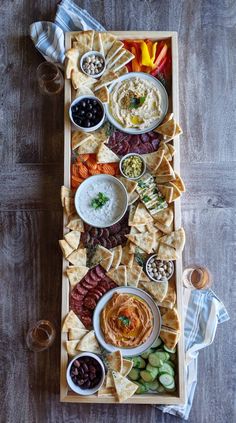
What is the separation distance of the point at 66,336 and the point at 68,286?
0.96 feet

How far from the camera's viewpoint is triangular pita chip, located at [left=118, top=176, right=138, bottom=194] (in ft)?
9.24

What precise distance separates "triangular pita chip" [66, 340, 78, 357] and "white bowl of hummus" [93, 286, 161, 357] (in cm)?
14

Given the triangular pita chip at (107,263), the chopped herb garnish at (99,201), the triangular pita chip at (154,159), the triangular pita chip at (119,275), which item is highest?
the triangular pita chip at (154,159)

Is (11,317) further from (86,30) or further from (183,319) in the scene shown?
(86,30)

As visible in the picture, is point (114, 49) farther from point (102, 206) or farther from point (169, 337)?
point (169, 337)

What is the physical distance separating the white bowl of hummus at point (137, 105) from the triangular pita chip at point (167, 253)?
73 centimetres

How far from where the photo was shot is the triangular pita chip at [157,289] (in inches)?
109

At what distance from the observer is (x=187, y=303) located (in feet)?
9.71

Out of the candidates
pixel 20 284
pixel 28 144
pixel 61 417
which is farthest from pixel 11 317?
pixel 28 144

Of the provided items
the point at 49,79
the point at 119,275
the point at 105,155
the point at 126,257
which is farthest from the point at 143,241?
the point at 49,79

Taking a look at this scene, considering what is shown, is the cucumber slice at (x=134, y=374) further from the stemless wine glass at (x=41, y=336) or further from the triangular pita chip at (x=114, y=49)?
the triangular pita chip at (x=114, y=49)

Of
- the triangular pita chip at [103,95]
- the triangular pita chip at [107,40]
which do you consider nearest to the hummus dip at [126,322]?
the triangular pita chip at [103,95]

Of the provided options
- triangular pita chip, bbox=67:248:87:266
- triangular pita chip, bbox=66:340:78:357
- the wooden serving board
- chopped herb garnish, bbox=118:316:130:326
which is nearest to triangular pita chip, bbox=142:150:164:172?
the wooden serving board

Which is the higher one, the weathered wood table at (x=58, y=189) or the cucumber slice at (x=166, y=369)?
the weathered wood table at (x=58, y=189)
